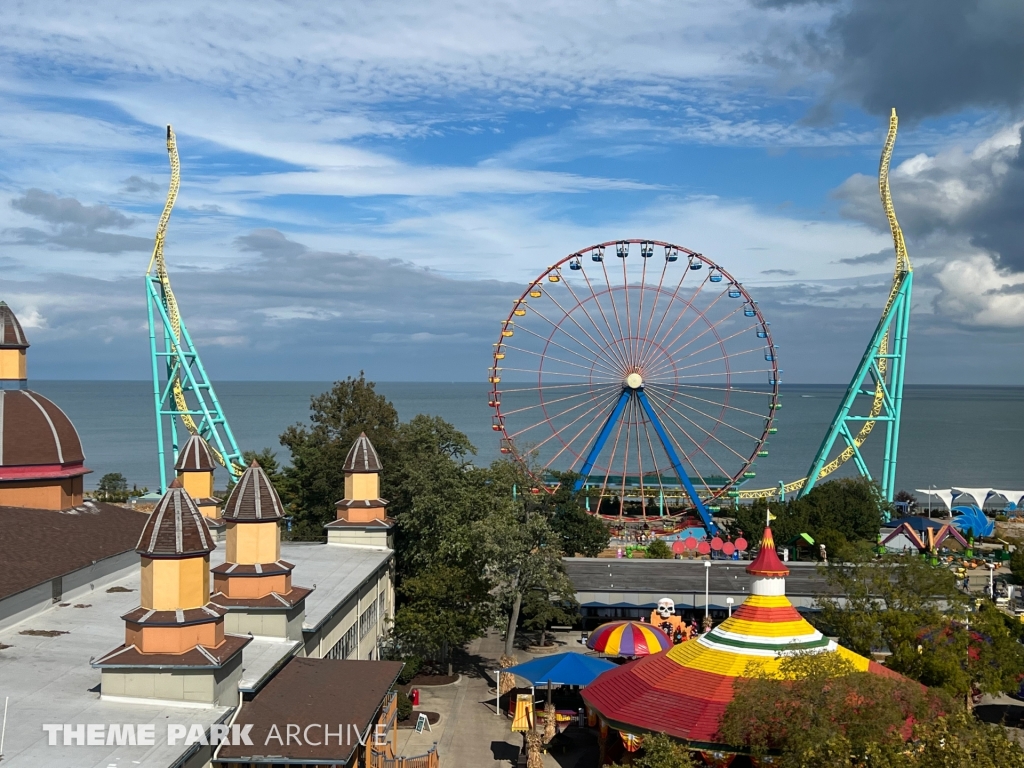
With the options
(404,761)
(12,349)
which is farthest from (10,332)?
(404,761)

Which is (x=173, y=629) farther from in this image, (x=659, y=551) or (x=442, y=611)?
(x=659, y=551)

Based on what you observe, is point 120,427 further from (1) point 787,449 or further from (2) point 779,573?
(2) point 779,573

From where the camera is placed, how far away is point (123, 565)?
31266mm

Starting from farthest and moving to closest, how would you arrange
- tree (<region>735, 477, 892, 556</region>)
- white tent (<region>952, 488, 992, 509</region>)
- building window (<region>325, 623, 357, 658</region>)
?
white tent (<region>952, 488, 992, 509</region>) → tree (<region>735, 477, 892, 556</region>) → building window (<region>325, 623, 357, 658</region>)

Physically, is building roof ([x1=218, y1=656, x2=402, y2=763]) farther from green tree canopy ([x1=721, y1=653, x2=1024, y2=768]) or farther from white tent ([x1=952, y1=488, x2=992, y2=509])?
white tent ([x1=952, y1=488, x2=992, y2=509])

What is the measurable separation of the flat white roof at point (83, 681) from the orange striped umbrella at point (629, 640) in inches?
298

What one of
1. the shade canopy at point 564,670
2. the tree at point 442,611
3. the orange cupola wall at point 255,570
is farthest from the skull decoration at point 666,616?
the orange cupola wall at point 255,570

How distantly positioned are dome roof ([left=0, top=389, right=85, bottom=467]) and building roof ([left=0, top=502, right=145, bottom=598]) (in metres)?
1.61

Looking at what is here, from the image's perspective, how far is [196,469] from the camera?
35.8 meters

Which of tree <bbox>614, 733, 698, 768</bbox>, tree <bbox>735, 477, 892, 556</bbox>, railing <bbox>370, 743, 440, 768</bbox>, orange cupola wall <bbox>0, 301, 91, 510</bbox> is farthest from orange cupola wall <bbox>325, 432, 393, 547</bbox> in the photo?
tree <bbox>735, 477, 892, 556</bbox>

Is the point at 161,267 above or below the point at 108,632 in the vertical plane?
above

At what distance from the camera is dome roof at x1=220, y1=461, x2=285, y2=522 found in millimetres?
24359

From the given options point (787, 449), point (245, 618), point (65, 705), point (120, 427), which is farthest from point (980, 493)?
point (120, 427)

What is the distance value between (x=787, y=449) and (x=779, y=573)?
14528 centimetres
